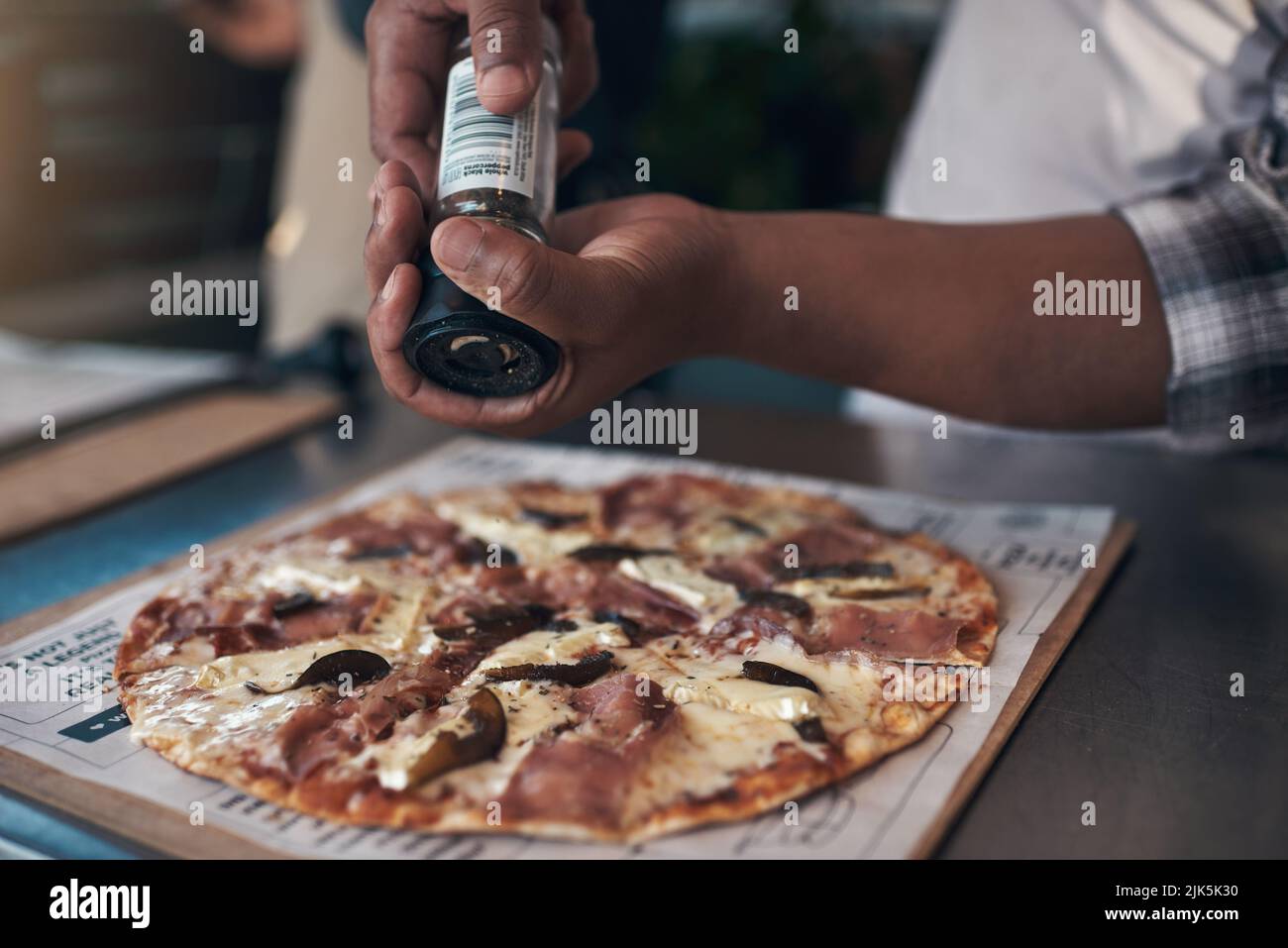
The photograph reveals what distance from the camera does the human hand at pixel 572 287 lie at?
0.81m

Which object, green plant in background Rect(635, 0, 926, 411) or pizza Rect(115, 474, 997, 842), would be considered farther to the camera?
green plant in background Rect(635, 0, 926, 411)

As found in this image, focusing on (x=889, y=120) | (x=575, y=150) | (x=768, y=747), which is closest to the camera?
(x=768, y=747)

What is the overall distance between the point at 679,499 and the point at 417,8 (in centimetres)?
58

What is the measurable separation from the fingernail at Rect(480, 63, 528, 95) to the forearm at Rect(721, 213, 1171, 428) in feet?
1.01

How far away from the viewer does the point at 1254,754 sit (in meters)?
0.80

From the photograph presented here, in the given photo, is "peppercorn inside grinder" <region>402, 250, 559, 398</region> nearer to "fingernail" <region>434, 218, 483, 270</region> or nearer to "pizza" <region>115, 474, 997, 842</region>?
"fingernail" <region>434, 218, 483, 270</region>

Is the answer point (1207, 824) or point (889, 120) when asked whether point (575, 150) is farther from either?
point (889, 120)

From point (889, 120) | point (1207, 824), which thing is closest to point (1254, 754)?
point (1207, 824)

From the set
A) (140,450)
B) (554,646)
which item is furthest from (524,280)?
(140,450)

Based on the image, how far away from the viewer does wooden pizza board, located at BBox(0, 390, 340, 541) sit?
135cm

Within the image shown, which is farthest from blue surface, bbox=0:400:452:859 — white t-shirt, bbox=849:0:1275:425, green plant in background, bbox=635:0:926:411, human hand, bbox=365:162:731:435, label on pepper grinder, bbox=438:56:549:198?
green plant in background, bbox=635:0:926:411

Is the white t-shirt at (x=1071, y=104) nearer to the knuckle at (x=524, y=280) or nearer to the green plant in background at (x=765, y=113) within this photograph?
the knuckle at (x=524, y=280)

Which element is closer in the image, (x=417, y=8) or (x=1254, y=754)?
(x=1254, y=754)

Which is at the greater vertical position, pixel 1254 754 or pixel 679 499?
pixel 679 499
